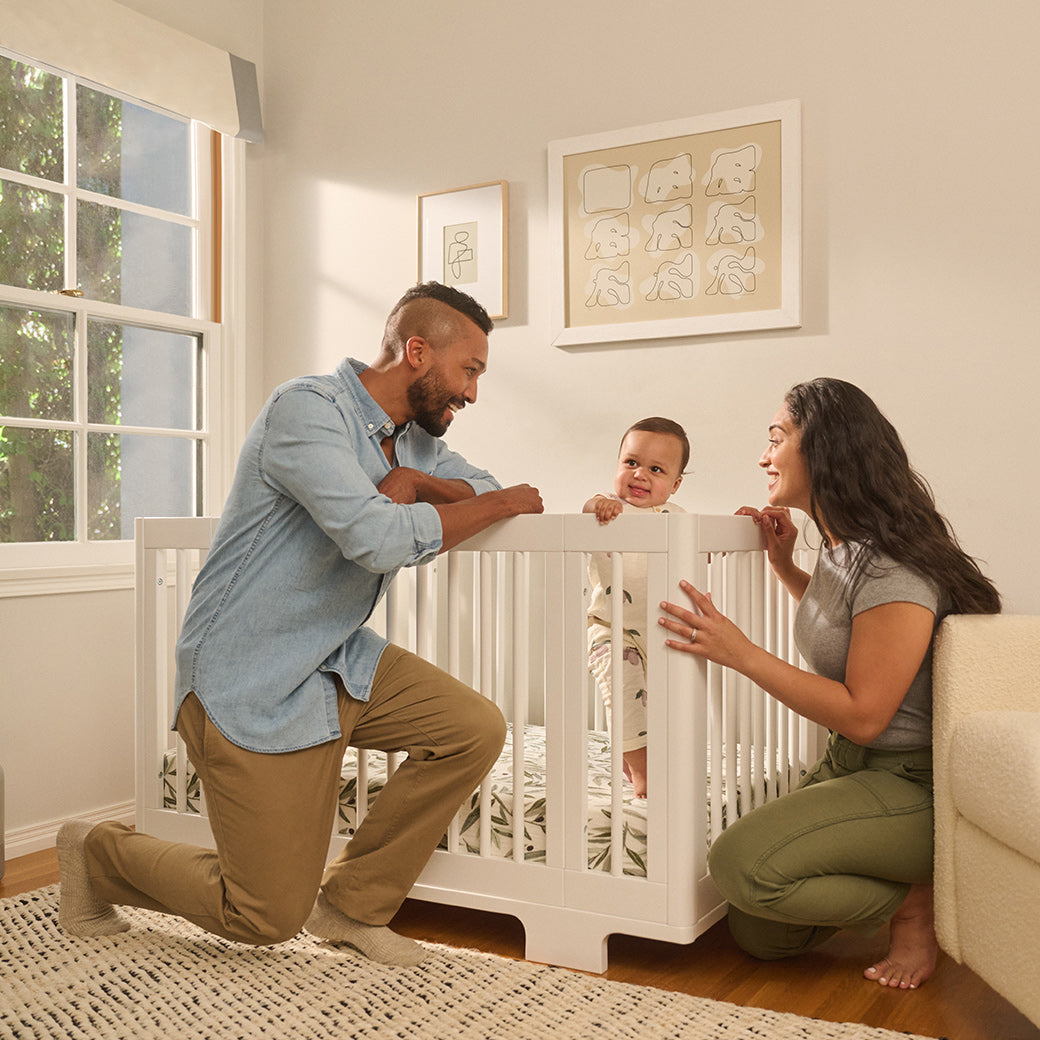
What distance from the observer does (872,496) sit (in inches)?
67.2

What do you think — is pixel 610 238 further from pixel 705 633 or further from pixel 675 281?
pixel 705 633

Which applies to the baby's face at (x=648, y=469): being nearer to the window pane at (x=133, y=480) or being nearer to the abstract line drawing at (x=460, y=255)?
the abstract line drawing at (x=460, y=255)

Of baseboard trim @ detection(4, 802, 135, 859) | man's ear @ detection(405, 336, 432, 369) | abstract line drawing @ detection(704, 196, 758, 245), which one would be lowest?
baseboard trim @ detection(4, 802, 135, 859)

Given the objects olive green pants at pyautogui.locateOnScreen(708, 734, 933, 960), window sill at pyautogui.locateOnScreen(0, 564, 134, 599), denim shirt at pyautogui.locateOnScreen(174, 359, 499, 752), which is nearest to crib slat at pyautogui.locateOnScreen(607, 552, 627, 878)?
olive green pants at pyautogui.locateOnScreen(708, 734, 933, 960)

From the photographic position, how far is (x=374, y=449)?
1.82 m

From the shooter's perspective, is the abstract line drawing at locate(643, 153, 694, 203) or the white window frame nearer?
the abstract line drawing at locate(643, 153, 694, 203)

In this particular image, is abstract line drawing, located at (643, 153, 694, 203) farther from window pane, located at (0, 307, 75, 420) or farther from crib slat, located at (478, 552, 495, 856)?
window pane, located at (0, 307, 75, 420)

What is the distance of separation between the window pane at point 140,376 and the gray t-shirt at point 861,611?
1.91 m

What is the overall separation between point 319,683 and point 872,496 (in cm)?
94

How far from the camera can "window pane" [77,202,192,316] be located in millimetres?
2756

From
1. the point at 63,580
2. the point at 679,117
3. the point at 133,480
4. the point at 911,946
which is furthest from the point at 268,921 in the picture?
the point at 679,117

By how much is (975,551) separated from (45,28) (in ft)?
8.01

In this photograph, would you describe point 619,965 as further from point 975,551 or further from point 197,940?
point 975,551

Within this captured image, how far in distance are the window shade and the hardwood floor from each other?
7.02ft
